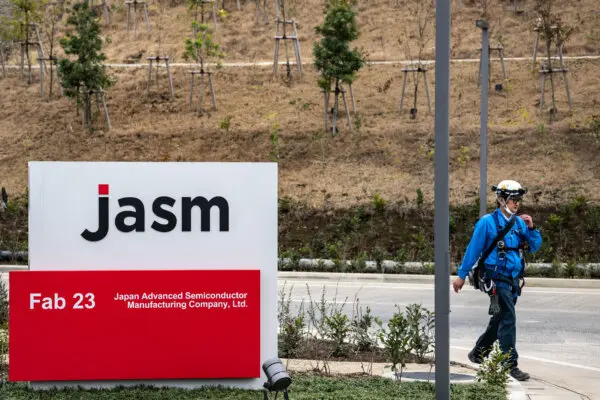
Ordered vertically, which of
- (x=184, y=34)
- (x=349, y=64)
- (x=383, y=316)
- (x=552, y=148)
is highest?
(x=184, y=34)

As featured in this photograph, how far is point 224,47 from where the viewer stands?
4038cm

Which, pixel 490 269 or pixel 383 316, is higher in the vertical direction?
pixel 490 269

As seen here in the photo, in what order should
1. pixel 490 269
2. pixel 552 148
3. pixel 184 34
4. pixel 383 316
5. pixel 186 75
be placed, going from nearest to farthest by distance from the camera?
pixel 490 269
pixel 383 316
pixel 552 148
pixel 186 75
pixel 184 34

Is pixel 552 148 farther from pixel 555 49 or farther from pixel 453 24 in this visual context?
pixel 453 24

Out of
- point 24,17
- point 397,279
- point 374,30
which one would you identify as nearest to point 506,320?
point 397,279

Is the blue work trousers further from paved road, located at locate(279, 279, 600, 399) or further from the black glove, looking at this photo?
paved road, located at locate(279, 279, 600, 399)

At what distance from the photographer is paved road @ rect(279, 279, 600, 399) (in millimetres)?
11852

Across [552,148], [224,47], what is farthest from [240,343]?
[224,47]

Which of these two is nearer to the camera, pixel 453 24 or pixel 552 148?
pixel 552 148

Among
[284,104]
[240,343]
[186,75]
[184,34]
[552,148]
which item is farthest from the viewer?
[184,34]

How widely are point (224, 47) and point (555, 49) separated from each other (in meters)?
12.5

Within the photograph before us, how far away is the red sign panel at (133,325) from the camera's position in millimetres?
9172

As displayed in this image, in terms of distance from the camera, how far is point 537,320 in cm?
1589

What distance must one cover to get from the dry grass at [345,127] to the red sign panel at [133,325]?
19.1m
